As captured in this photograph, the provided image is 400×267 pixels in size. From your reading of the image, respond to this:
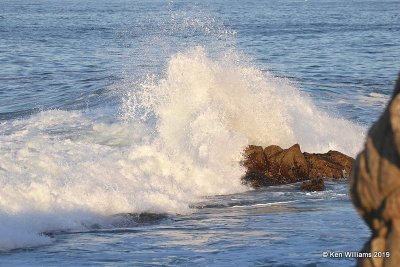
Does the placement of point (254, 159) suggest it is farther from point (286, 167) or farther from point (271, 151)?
point (286, 167)

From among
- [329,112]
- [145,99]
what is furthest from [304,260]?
[329,112]

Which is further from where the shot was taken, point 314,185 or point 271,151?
point 271,151

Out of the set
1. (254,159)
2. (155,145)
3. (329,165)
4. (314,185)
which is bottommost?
(314,185)

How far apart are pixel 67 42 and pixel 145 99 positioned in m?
22.4

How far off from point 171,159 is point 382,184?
9.34 meters

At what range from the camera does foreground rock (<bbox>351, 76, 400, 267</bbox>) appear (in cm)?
317

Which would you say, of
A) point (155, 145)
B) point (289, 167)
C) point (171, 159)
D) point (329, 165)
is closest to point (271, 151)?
point (289, 167)

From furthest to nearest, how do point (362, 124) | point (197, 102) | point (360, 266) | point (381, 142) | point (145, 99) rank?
1. point (362, 124)
2. point (145, 99)
3. point (197, 102)
4. point (360, 266)
5. point (381, 142)

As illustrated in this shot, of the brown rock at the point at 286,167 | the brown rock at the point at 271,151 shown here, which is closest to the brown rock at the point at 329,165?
the brown rock at the point at 286,167

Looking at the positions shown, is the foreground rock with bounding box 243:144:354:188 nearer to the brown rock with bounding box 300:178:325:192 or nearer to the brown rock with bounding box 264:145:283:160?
the brown rock with bounding box 264:145:283:160

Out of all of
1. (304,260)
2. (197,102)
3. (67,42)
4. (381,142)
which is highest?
(67,42)

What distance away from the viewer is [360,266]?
349 centimetres

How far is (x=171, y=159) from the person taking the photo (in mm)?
12516

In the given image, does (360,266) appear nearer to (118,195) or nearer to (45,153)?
(118,195)
